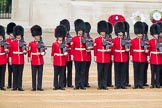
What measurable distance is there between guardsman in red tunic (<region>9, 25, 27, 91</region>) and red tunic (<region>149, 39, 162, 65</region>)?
2.64 m

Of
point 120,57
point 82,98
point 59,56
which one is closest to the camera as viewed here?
point 82,98

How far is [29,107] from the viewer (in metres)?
10.7

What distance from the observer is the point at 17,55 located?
13.1m

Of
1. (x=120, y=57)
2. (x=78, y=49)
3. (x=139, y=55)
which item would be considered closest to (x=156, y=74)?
(x=139, y=55)

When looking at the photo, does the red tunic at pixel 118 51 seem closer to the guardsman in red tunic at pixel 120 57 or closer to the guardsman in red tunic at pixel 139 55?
the guardsman in red tunic at pixel 120 57

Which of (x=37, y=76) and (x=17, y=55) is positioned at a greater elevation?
(x=17, y=55)

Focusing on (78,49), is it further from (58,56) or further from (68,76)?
(68,76)

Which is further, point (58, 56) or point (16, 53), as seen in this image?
point (58, 56)

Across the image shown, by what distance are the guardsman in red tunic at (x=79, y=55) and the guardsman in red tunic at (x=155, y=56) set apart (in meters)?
1.43

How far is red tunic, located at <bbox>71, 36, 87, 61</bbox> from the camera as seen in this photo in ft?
43.8

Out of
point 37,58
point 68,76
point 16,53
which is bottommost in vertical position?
point 68,76

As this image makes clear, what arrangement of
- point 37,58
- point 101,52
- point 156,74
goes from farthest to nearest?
1. point 156,74
2. point 101,52
3. point 37,58

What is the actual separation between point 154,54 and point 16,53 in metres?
2.88

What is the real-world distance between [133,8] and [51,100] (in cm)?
1095
